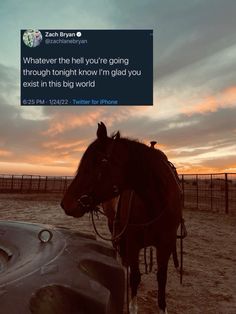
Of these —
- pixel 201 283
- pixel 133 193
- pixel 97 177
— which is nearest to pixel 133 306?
pixel 133 193

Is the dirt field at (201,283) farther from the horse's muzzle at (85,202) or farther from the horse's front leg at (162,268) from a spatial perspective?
the horse's muzzle at (85,202)

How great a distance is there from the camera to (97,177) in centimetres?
291

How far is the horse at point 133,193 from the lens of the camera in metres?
2.89

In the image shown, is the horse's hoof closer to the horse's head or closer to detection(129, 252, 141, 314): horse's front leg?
detection(129, 252, 141, 314): horse's front leg

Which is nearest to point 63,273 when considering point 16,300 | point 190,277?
point 16,300

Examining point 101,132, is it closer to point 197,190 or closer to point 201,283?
point 201,283

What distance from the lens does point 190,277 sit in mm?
4977

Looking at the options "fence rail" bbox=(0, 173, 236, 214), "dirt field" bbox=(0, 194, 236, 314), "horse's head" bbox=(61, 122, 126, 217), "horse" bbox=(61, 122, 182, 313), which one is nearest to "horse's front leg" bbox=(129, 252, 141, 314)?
"horse" bbox=(61, 122, 182, 313)

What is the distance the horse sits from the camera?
9.50 ft

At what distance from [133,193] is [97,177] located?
0.65 meters

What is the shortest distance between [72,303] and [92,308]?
0.09 m

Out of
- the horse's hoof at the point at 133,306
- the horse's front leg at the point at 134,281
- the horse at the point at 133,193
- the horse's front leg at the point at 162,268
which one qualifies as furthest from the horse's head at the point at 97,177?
the horse's hoof at the point at 133,306

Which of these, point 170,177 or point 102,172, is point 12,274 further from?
point 170,177

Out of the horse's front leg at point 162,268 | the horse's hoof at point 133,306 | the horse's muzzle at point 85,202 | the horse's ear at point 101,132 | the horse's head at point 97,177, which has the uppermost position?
the horse's ear at point 101,132
